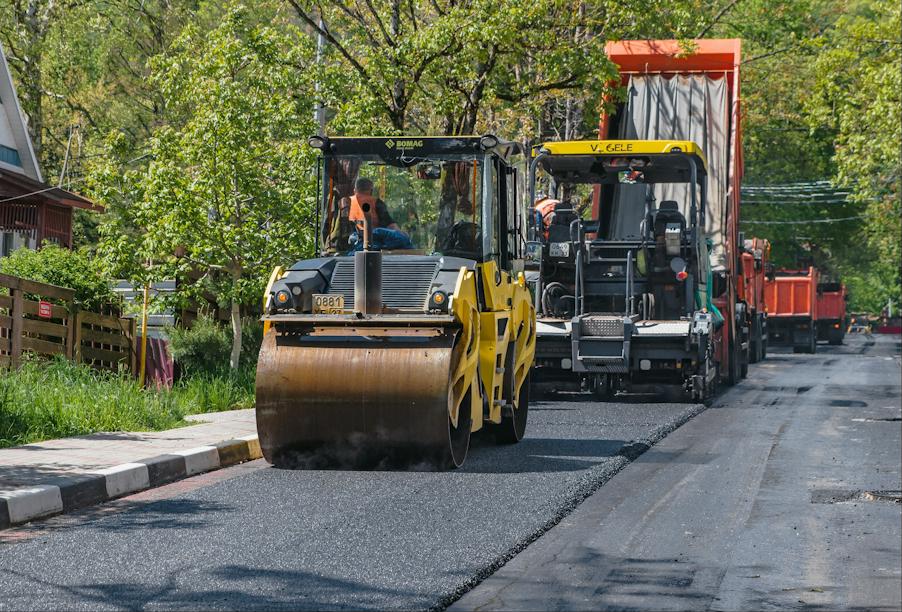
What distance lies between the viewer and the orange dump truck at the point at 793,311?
43250mm

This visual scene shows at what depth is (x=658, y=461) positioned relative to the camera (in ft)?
38.9

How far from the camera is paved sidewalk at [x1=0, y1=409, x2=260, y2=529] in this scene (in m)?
8.73

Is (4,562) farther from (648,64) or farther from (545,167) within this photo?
(648,64)

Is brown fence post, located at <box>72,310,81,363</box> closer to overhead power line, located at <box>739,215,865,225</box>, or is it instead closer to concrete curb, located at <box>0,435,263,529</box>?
concrete curb, located at <box>0,435,263,529</box>

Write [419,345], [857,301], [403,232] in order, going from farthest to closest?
[857,301]
[403,232]
[419,345]

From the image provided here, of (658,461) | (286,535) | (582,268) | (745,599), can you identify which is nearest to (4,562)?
(286,535)

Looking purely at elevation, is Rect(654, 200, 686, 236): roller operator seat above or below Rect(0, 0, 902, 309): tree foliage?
below

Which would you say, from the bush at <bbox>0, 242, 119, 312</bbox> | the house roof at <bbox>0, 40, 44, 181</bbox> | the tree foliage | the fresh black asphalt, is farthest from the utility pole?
the house roof at <bbox>0, 40, 44, 181</bbox>

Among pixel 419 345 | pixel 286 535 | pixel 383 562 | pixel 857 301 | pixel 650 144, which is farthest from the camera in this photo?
pixel 857 301

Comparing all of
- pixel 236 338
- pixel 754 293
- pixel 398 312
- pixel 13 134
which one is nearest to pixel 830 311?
pixel 754 293

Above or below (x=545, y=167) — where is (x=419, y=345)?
below

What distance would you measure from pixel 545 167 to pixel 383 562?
12.8 metres

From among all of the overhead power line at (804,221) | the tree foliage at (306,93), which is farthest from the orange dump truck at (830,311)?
the tree foliage at (306,93)

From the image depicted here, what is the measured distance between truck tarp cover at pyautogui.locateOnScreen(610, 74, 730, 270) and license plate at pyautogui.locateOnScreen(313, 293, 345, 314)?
11437 millimetres
